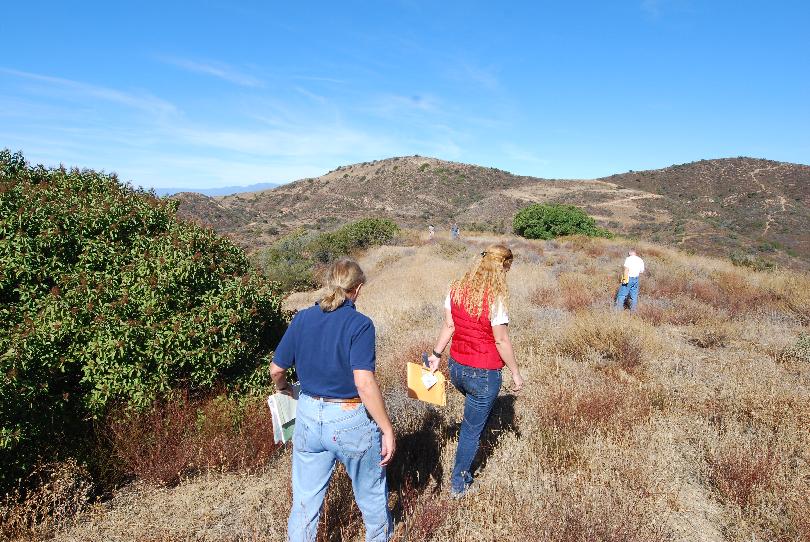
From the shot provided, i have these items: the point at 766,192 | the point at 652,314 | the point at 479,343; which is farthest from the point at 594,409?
the point at 766,192

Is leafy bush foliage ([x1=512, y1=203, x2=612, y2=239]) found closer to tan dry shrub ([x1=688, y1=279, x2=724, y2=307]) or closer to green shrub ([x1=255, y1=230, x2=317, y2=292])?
green shrub ([x1=255, y1=230, x2=317, y2=292])

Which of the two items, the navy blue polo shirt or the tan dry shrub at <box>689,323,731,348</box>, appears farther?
the tan dry shrub at <box>689,323,731,348</box>

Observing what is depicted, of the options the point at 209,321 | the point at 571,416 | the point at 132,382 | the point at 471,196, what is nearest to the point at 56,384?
the point at 132,382

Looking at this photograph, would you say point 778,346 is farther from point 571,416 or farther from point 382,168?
point 382,168

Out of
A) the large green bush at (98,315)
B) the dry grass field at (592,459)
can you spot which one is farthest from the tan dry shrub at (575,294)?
the large green bush at (98,315)

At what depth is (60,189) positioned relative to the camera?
4.48 m

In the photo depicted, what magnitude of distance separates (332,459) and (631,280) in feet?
28.1

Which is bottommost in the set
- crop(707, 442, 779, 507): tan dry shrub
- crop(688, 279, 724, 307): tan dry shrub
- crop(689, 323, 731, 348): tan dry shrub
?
crop(707, 442, 779, 507): tan dry shrub

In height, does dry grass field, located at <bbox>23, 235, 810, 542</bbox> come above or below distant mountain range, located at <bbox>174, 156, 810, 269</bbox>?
below

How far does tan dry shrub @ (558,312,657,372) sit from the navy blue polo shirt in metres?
4.93

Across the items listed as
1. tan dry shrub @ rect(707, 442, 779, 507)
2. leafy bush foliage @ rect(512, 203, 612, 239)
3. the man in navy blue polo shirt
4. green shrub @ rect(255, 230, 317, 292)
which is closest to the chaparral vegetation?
tan dry shrub @ rect(707, 442, 779, 507)

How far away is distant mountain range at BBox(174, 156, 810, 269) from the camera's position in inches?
1610

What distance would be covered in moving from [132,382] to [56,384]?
530 mm

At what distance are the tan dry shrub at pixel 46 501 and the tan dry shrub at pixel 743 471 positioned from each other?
4.64 metres
